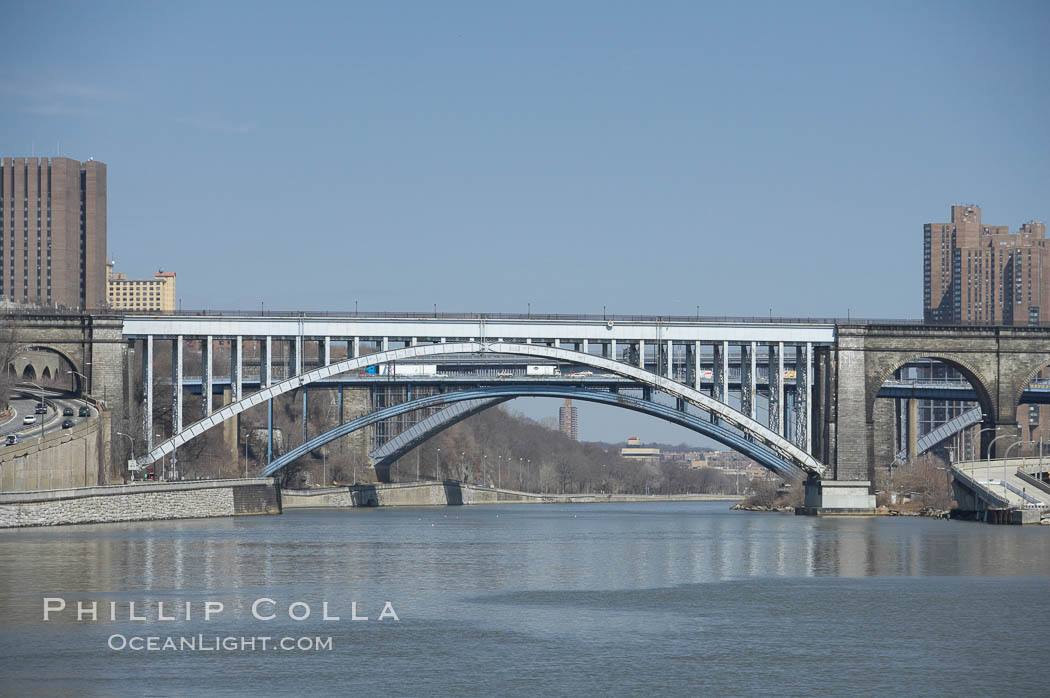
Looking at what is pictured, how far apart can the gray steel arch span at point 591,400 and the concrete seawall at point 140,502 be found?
5716 mm

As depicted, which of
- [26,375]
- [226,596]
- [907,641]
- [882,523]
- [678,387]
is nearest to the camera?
[907,641]

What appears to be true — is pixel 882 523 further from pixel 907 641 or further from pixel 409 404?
pixel 907 641

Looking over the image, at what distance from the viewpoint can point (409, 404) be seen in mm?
108250

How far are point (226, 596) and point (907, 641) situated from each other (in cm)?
1691

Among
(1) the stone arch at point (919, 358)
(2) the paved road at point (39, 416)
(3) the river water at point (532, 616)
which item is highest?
(1) the stone arch at point (919, 358)

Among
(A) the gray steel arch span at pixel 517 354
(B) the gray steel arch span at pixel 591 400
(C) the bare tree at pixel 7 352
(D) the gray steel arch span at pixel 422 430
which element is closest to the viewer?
(C) the bare tree at pixel 7 352

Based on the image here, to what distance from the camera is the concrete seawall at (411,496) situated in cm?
10481

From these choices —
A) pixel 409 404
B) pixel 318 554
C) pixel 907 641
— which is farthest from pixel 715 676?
pixel 409 404

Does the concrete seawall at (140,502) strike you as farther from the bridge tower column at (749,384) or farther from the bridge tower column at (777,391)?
the bridge tower column at (777,391)

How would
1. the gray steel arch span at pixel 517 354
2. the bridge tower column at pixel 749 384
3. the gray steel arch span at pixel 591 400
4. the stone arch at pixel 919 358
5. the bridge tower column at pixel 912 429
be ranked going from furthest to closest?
the bridge tower column at pixel 912 429 < the gray steel arch span at pixel 591 400 < the bridge tower column at pixel 749 384 < the stone arch at pixel 919 358 < the gray steel arch span at pixel 517 354

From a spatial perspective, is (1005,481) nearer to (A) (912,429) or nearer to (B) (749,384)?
(B) (749,384)

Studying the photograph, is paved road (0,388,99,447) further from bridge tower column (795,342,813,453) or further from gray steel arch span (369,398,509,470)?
gray steel arch span (369,398,509,470)

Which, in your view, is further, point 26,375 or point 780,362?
point 26,375

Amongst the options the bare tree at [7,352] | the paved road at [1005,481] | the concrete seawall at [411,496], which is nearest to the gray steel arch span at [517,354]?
the bare tree at [7,352]
